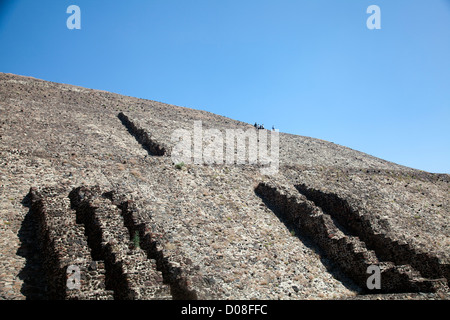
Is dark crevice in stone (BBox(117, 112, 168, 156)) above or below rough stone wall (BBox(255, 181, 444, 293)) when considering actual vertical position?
above

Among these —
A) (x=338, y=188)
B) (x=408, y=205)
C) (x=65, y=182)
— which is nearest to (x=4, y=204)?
(x=65, y=182)

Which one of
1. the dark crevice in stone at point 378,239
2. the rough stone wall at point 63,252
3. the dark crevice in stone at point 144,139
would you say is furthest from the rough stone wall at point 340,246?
the rough stone wall at point 63,252

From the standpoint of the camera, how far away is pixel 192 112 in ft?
155

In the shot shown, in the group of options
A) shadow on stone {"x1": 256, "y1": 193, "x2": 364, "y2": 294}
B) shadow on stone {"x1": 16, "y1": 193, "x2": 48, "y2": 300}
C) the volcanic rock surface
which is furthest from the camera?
shadow on stone {"x1": 256, "y1": 193, "x2": 364, "y2": 294}

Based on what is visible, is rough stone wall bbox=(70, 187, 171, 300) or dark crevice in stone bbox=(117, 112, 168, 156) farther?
dark crevice in stone bbox=(117, 112, 168, 156)

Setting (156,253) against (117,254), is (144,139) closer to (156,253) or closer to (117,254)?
(156,253)

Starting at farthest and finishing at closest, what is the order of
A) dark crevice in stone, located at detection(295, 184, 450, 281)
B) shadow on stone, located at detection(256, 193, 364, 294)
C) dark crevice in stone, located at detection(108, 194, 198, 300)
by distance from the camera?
dark crevice in stone, located at detection(295, 184, 450, 281) < shadow on stone, located at detection(256, 193, 364, 294) < dark crevice in stone, located at detection(108, 194, 198, 300)

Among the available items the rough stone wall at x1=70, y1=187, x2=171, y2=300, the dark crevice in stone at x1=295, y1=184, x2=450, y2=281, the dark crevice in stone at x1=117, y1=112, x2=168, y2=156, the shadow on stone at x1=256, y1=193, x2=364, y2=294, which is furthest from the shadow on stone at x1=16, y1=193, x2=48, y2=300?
the dark crevice in stone at x1=295, y1=184, x2=450, y2=281

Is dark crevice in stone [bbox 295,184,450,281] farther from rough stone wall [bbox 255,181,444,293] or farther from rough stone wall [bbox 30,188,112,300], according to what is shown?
rough stone wall [bbox 30,188,112,300]

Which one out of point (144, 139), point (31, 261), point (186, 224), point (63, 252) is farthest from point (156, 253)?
point (144, 139)

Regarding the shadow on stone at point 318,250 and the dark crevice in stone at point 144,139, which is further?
the dark crevice in stone at point 144,139

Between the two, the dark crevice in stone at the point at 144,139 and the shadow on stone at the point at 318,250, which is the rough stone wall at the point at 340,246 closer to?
the shadow on stone at the point at 318,250

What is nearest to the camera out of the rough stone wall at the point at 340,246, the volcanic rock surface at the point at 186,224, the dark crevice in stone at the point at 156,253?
the dark crevice in stone at the point at 156,253

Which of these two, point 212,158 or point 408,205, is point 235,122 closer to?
point 212,158
